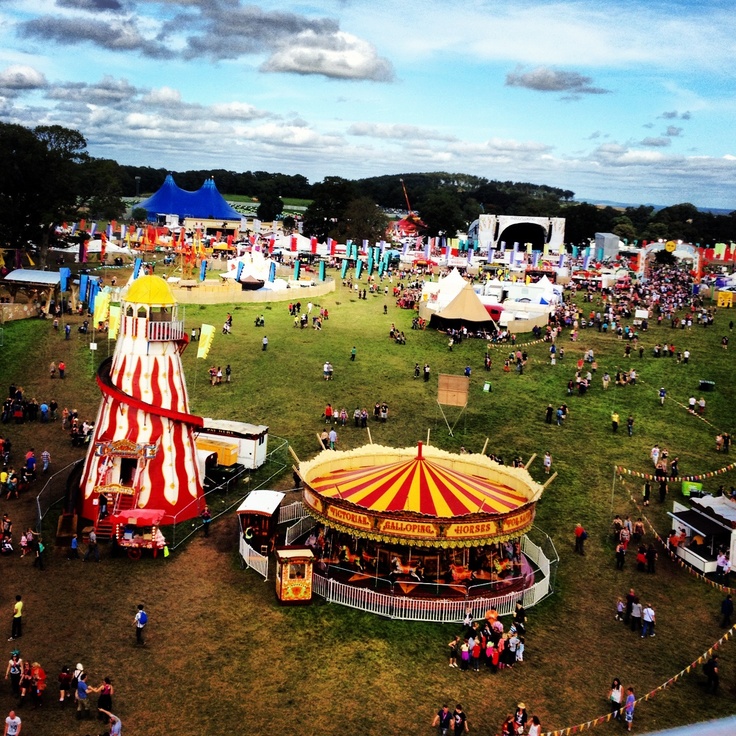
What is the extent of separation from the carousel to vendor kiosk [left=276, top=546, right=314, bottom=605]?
1.25m

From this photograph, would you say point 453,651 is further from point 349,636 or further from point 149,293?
point 149,293

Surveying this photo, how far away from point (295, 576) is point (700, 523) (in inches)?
473

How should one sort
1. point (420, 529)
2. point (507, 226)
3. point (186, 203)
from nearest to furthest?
point (420, 529) → point (186, 203) → point (507, 226)

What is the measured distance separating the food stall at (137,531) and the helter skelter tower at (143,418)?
811 millimetres

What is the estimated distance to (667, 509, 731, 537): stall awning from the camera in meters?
22.8

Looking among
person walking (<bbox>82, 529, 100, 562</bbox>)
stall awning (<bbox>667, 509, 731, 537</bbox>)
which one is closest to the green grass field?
person walking (<bbox>82, 529, 100, 562</bbox>)

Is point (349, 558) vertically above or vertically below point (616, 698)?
above

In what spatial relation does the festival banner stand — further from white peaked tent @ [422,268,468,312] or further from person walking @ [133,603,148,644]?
white peaked tent @ [422,268,468,312]

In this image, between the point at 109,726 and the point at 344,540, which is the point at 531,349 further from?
the point at 109,726

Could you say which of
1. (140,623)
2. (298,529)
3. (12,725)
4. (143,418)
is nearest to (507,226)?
(298,529)

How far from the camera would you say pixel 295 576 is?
19.3 metres

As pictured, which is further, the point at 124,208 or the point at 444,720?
the point at 124,208

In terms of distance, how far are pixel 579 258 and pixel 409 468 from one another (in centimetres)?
8861

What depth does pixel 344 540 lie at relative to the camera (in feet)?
69.3
